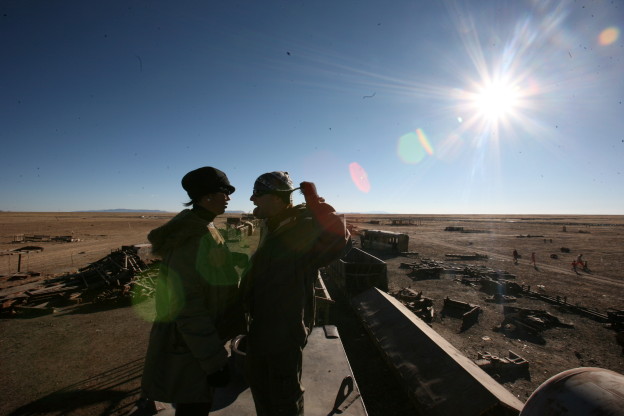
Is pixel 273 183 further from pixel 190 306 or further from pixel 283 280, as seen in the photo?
pixel 190 306

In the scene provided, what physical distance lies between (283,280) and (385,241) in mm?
28129

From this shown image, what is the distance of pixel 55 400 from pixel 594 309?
17.5 m

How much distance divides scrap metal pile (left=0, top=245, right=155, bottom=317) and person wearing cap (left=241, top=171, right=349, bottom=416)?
1137 centimetres

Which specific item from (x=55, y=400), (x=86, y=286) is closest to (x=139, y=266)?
(x=86, y=286)

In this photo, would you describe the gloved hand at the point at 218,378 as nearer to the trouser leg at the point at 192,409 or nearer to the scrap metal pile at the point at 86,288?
the trouser leg at the point at 192,409

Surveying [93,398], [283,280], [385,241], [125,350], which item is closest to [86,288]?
[125,350]

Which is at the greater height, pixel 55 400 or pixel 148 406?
pixel 148 406

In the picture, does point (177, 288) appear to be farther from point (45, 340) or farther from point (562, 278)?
point (562, 278)

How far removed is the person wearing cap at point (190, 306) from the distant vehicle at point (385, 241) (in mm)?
26804

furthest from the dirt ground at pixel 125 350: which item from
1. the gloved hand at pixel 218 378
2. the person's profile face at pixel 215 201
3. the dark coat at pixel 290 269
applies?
the person's profile face at pixel 215 201

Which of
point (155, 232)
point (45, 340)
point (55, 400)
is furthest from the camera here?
point (45, 340)

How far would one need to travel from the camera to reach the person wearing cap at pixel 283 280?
2252 mm

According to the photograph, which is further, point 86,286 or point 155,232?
point 86,286

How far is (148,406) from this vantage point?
12.1 feet
